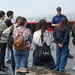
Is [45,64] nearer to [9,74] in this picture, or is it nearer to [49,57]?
[49,57]

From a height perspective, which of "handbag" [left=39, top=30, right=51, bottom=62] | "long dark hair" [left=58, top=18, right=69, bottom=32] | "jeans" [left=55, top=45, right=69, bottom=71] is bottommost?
"jeans" [left=55, top=45, right=69, bottom=71]

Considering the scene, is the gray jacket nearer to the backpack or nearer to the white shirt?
the backpack

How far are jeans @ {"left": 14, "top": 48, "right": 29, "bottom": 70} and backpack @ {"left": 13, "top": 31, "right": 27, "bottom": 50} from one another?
0.15 metres

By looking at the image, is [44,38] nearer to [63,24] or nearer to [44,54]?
[44,54]

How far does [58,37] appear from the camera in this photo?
392 inches

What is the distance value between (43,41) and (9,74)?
191 centimetres

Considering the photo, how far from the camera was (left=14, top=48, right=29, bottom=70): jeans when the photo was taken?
30.3 ft

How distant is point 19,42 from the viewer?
901 centimetres

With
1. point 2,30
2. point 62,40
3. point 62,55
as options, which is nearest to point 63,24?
point 62,40

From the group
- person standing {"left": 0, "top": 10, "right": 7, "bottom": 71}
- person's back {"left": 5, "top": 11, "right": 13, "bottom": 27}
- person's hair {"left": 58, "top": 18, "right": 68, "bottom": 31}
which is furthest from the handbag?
person's back {"left": 5, "top": 11, "right": 13, "bottom": 27}

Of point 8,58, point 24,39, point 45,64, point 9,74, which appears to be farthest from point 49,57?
point 8,58

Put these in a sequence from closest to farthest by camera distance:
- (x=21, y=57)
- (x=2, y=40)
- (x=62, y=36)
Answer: (x=21, y=57), (x=62, y=36), (x=2, y=40)

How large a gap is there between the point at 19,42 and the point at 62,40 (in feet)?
4.76

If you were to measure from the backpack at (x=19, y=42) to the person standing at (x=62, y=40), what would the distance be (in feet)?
4.13
